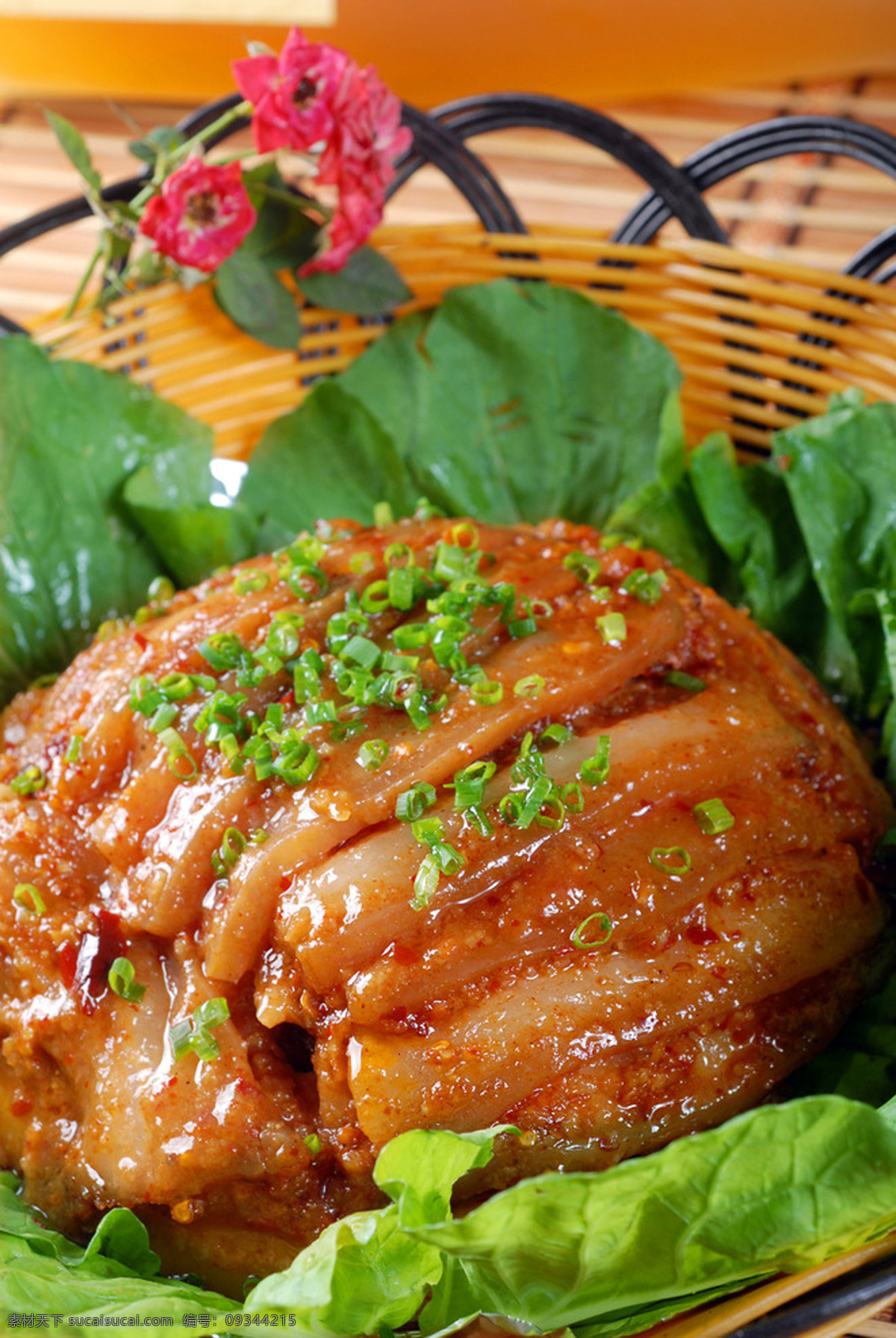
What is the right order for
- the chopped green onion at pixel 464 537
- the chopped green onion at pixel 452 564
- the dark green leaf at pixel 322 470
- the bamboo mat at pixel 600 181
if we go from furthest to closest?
the bamboo mat at pixel 600 181
the dark green leaf at pixel 322 470
the chopped green onion at pixel 464 537
the chopped green onion at pixel 452 564

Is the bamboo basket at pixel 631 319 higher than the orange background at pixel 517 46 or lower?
lower

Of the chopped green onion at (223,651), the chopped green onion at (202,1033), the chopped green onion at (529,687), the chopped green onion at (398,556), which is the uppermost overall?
the chopped green onion at (398,556)

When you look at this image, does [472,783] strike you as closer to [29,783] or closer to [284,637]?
[284,637]

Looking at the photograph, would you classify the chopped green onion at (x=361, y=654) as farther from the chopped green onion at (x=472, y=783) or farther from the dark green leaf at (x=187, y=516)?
the dark green leaf at (x=187, y=516)

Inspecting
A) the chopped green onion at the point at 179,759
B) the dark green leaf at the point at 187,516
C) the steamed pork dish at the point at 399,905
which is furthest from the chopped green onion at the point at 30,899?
the dark green leaf at the point at 187,516

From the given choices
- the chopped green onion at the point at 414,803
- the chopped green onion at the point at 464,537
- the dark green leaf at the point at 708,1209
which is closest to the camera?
the dark green leaf at the point at 708,1209

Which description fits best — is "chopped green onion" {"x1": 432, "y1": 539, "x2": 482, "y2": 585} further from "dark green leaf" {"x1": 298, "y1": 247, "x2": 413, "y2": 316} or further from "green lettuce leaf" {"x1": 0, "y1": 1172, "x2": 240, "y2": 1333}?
"green lettuce leaf" {"x1": 0, "y1": 1172, "x2": 240, "y2": 1333}

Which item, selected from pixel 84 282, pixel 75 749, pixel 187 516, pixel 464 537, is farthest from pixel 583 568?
pixel 84 282

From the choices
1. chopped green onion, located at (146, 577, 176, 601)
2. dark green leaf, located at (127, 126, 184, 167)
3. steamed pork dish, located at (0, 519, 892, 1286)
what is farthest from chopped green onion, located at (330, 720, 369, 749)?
dark green leaf, located at (127, 126, 184, 167)
